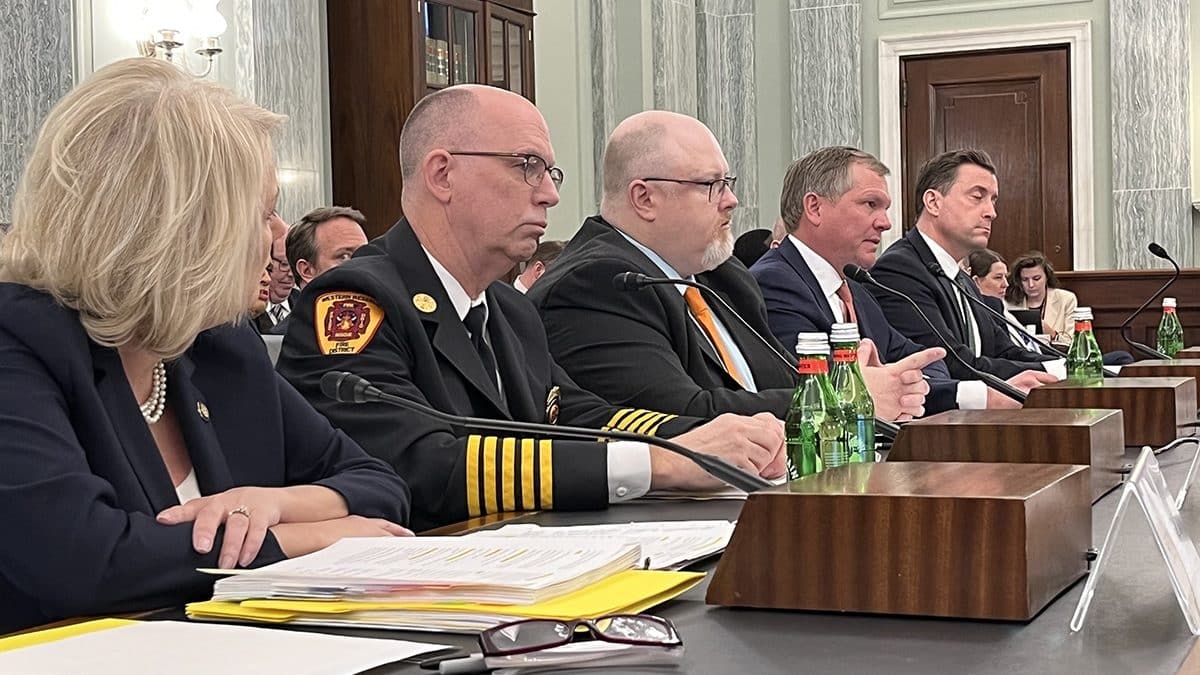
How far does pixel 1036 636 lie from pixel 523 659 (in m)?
0.35

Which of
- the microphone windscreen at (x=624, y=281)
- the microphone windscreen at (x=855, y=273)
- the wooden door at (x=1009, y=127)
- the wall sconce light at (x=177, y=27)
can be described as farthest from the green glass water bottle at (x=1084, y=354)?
the wooden door at (x=1009, y=127)

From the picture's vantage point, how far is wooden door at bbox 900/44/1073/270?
29.8ft

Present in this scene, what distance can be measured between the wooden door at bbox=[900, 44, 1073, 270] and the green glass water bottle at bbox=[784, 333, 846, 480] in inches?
297

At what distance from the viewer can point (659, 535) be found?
1.51 metres

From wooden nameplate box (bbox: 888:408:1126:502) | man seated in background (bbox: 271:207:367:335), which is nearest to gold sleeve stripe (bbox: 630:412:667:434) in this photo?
wooden nameplate box (bbox: 888:408:1126:502)

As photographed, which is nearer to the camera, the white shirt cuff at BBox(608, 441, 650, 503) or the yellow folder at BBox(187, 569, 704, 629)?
the yellow folder at BBox(187, 569, 704, 629)

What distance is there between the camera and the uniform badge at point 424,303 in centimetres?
222

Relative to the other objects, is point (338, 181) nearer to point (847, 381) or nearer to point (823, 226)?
point (823, 226)

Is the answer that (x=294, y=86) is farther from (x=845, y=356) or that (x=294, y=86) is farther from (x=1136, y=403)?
(x=845, y=356)

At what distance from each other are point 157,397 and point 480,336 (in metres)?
0.75

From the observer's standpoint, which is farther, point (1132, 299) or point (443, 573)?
point (1132, 299)

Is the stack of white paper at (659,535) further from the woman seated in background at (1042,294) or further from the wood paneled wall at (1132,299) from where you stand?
the woman seated in background at (1042,294)

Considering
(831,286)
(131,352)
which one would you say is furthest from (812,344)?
(831,286)

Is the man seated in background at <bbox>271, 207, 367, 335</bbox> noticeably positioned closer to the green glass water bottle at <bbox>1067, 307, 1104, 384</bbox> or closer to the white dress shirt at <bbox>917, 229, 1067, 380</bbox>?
the white dress shirt at <bbox>917, 229, 1067, 380</bbox>
